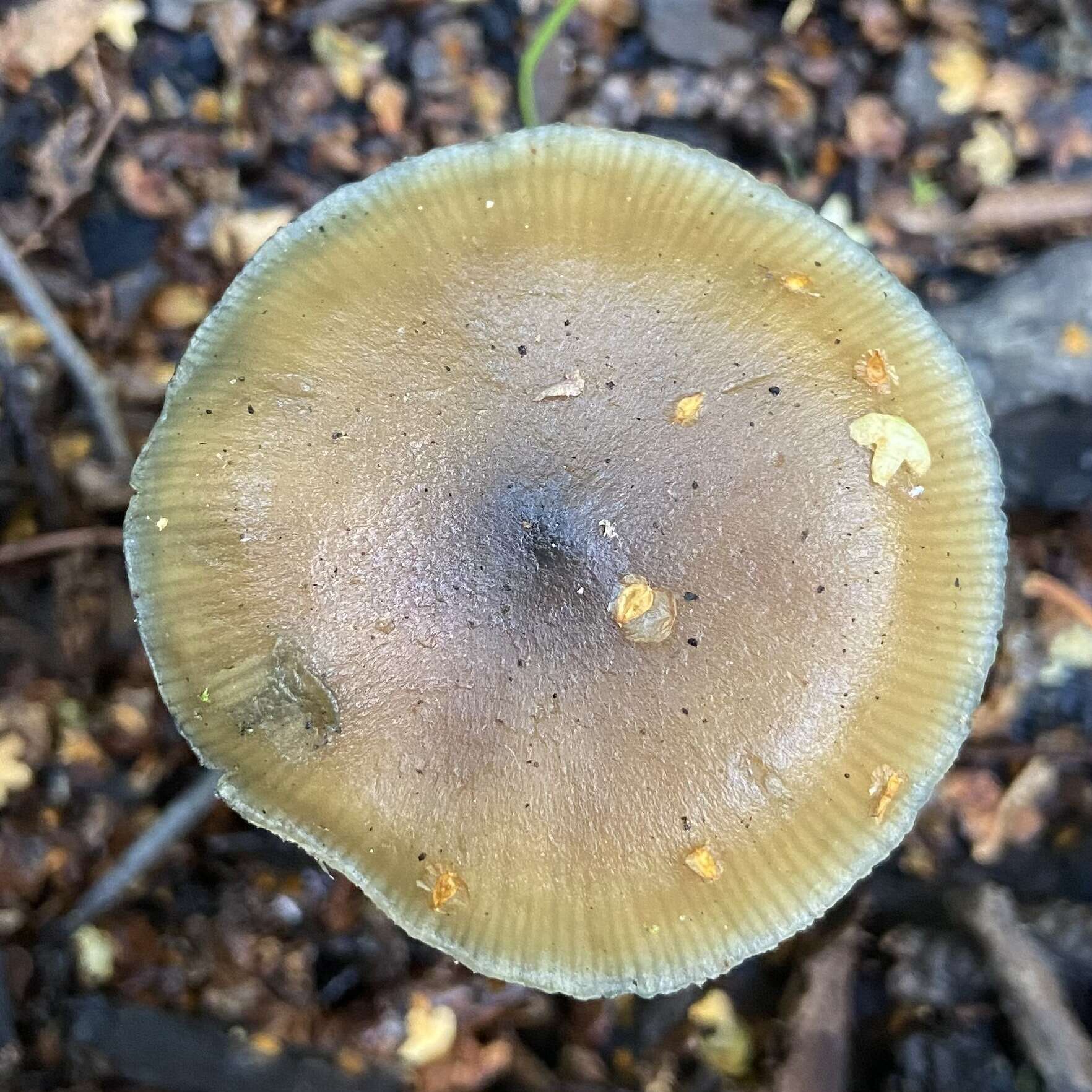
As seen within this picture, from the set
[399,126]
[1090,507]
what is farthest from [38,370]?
[1090,507]

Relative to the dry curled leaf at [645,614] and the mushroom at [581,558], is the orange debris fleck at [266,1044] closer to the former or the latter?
the mushroom at [581,558]

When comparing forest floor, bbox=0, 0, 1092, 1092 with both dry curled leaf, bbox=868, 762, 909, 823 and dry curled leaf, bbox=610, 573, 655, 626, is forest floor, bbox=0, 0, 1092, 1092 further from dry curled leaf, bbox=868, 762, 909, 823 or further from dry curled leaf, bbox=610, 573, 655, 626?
dry curled leaf, bbox=610, 573, 655, 626

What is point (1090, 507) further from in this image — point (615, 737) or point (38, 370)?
point (38, 370)

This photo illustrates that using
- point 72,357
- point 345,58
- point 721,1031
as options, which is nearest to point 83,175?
point 72,357

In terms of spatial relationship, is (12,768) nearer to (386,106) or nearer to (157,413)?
(157,413)

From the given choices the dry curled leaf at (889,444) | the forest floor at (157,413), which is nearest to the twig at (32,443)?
the forest floor at (157,413)
